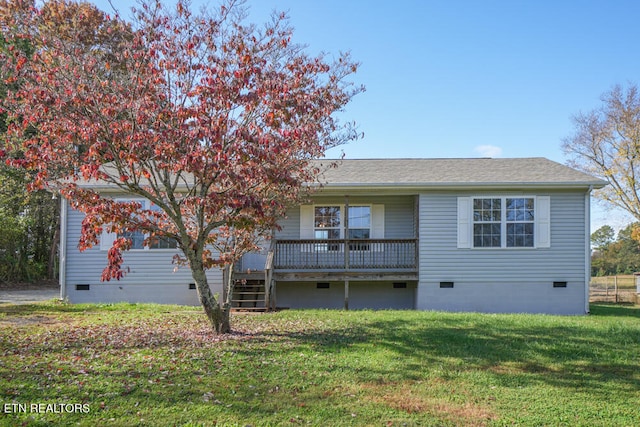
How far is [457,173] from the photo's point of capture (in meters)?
13.9

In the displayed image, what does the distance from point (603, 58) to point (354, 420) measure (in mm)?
16776

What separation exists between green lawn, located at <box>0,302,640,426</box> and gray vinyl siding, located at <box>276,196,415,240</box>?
15.1 feet

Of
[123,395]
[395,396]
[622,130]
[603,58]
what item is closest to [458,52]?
[603,58]

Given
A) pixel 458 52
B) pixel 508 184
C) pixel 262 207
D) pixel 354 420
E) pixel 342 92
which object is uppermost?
pixel 458 52

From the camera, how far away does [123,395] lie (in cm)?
520

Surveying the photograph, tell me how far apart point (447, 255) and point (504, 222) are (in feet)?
5.80

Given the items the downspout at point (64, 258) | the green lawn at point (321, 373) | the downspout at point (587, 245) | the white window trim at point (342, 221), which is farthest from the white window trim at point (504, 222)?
the downspout at point (64, 258)

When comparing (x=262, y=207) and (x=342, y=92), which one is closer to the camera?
(x=262, y=207)

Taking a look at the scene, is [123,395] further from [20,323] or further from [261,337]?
[20,323]

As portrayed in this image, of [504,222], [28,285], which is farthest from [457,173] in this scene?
[28,285]

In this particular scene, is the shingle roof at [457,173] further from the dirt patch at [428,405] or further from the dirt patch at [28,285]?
the dirt patch at [28,285]

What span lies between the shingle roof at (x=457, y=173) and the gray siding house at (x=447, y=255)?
0.14 ft

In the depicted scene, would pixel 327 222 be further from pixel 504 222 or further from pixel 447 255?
pixel 504 222

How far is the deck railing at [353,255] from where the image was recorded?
1335 centimetres
